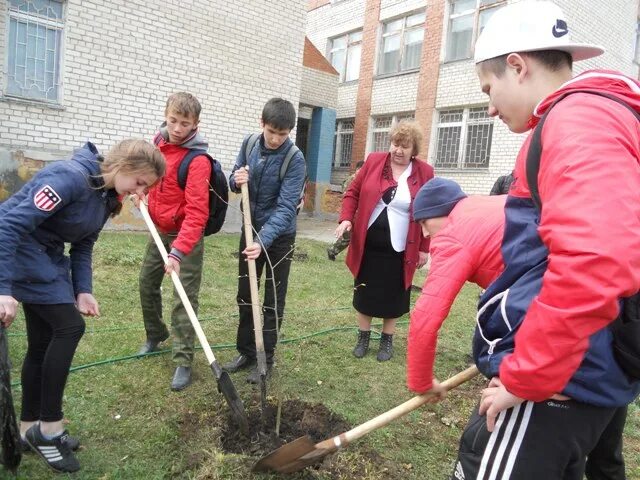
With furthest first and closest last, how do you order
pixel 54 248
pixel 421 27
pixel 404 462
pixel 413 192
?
pixel 421 27 < pixel 413 192 < pixel 404 462 < pixel 54 248

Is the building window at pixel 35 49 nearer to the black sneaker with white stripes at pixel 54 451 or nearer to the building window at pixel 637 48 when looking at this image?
the black sneaker with white stripes at pixel 54 451

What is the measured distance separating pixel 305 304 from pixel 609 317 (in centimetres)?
479

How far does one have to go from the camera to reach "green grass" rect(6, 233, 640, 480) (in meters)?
2.51

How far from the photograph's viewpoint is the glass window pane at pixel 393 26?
50.9 feet

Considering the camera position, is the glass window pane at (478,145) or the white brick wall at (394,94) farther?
the white brick wall at (394,94)

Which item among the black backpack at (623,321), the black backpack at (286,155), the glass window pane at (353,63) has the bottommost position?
the black backpack at (623,321)

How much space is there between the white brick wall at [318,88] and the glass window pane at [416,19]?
2.67 metres

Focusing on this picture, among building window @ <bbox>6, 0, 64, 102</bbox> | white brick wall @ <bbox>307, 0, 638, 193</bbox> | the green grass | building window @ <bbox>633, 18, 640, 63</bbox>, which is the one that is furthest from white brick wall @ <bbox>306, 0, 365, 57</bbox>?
the green grass

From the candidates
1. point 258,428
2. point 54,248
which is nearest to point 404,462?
point 258,428

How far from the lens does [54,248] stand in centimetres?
240

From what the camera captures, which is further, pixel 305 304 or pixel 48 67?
→ pixel 48 67

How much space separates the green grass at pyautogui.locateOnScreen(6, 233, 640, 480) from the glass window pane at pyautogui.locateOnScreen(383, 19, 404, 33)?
12448mm

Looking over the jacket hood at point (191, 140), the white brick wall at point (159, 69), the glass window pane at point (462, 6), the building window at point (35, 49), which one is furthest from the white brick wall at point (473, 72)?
the jacket hood at point (191, 140)

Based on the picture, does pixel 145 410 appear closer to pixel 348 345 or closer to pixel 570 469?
pixel 348 345
